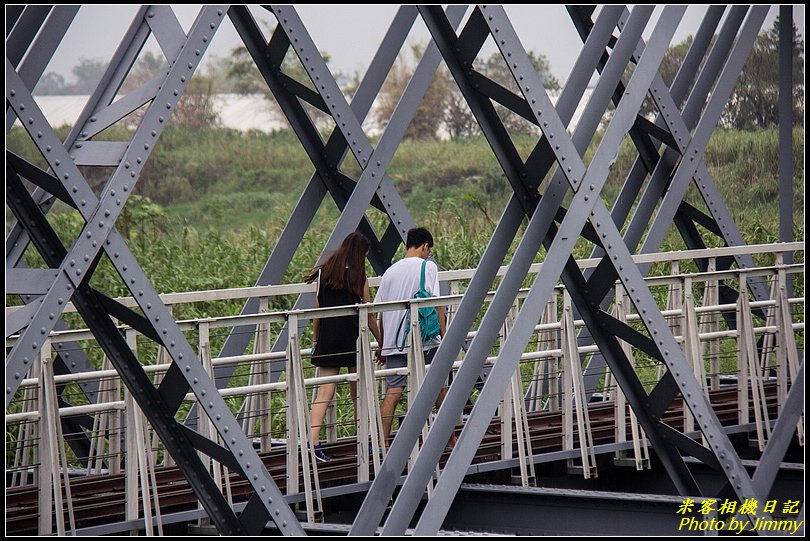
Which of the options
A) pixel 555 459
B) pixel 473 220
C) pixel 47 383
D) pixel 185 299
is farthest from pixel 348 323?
pixel 473 220

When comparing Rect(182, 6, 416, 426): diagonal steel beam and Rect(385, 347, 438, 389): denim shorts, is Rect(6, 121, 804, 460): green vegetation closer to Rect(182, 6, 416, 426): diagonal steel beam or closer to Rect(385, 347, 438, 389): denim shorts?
Rect(182, 6, 416, 426): diagonal steel beam

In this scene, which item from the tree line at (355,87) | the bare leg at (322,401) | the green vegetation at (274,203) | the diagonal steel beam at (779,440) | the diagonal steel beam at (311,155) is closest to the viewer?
the diagonal steel beam at (779,440)

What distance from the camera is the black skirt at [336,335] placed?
7.52m

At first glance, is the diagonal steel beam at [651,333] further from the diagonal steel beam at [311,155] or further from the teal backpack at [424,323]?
the diagonal steel beam at [311,155]

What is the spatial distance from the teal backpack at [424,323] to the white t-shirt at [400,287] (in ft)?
0.07

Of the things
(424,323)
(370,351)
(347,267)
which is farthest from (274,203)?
(370,351)

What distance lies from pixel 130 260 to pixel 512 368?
2.08m

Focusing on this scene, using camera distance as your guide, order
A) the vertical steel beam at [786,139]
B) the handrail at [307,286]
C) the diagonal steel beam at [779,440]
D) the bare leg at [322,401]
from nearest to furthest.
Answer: the diagonal steel beam at [779,440]
the handrail at [307,286]
the bare leg at [322,401]
the vertical steel beam at [786,139]

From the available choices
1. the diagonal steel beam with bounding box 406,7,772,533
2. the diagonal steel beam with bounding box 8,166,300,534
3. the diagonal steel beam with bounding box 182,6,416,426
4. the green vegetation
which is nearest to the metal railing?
the diagonal steel beam with bounding box 8,166,300,534

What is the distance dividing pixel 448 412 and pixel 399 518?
606 mm

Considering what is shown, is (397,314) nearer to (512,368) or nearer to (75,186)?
(512,368)

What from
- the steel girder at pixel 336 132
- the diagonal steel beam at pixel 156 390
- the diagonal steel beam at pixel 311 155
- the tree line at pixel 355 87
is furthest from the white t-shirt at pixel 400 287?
the tree line at pixel 355 87

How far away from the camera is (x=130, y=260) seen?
531 cm

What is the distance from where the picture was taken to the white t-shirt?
7559 millimetres
